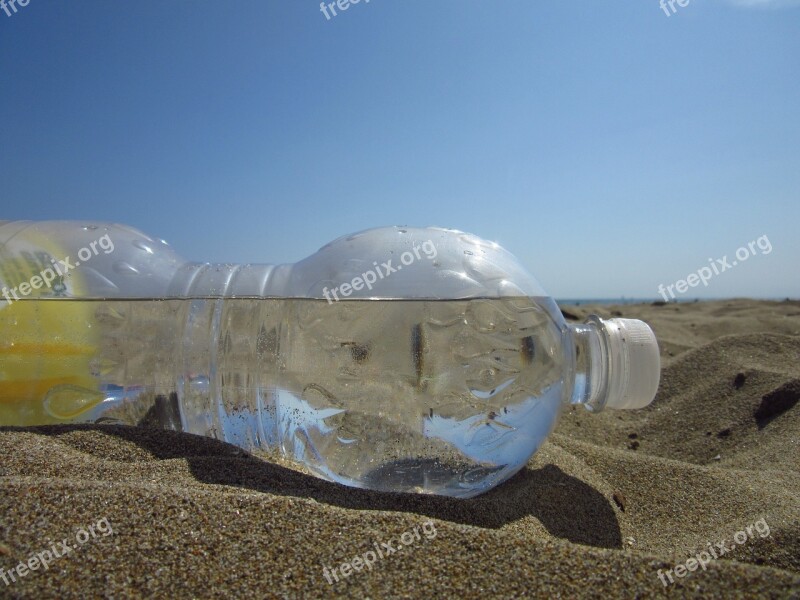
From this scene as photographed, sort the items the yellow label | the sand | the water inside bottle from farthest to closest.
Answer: the yellow label, the water inside bottle, the sand

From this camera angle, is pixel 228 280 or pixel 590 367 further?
pixel 228 280

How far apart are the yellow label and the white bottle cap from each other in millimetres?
1712

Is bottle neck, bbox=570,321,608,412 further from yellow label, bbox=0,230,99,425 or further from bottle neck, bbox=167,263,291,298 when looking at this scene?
yellow label, bbox=0,230,99,425

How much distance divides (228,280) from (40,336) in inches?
25.7

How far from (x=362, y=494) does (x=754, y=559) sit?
855 mm

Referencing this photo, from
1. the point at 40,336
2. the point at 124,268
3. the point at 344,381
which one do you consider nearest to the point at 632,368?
the point at 344,381

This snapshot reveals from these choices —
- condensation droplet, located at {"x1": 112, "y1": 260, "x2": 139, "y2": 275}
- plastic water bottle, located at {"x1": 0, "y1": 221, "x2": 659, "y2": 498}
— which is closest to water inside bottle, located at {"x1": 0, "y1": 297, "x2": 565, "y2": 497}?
plastic water bottle, located at {"x1": 0, "y1": 221, "x2": 659, "y2": 498}

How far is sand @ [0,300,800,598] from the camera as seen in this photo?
79 cm

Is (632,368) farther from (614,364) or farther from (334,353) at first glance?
(334,353)

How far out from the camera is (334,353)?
61.8 inches

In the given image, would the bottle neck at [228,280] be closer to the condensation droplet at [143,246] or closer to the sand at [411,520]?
the condensation droplet at [143,246]

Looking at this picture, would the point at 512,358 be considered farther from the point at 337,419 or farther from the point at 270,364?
the point at 270,364

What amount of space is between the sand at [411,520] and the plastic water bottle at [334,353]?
21cm

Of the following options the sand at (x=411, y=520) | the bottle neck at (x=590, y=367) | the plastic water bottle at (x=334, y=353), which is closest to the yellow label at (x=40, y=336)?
the plastic water bottle at (x=334, y=353)
